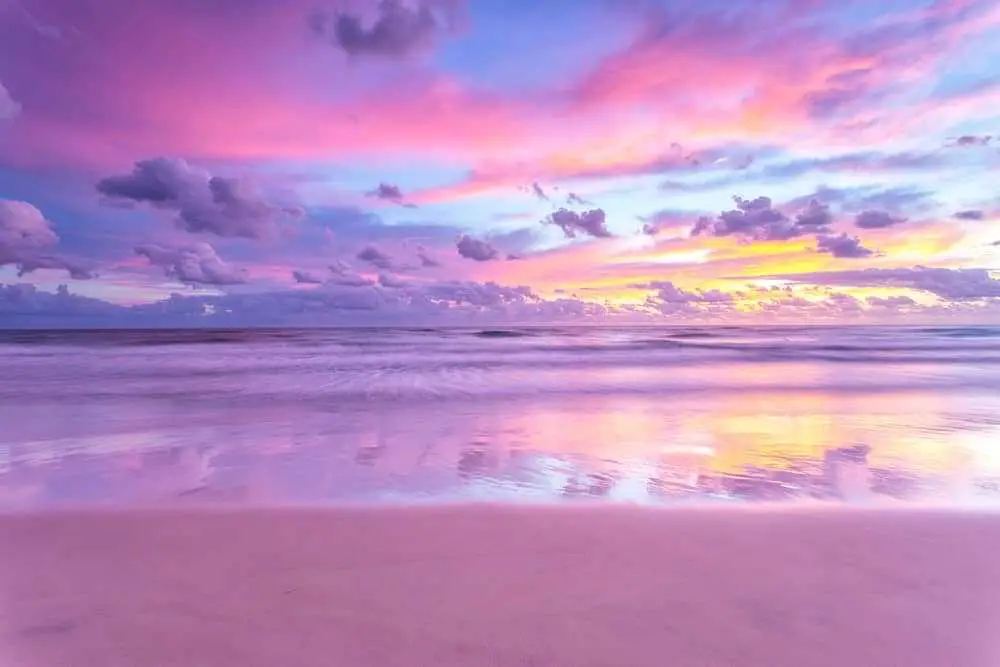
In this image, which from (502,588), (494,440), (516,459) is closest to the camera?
(502,588)

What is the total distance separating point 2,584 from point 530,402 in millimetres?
10085

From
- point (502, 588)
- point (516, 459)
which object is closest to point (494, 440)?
point (516, 459)

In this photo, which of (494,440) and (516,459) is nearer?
(516,459)

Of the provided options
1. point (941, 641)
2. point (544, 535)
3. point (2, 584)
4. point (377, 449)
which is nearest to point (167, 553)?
point (2, 584)

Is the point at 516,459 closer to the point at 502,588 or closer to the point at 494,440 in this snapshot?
the point at 494,440

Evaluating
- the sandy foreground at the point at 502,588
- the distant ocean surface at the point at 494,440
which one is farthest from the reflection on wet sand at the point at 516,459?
the sandy foreground at the point at 502,588

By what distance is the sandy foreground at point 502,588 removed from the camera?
3.03m

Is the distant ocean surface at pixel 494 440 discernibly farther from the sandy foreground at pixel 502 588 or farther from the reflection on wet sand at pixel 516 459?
the sandy foreground at pixel 502 588

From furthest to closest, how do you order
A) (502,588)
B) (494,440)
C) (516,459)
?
(494,440) < (516,459) < (502,588)

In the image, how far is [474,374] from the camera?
19.8 meters

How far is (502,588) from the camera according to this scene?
3680 mm

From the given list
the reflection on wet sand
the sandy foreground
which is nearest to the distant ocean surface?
the reflection on wet sand

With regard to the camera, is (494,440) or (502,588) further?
(494,440)

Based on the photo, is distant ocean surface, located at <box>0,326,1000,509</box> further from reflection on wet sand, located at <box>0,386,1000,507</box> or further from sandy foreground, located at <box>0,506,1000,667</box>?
sandy foreground, located at <box>0,506,1000,667</box>
